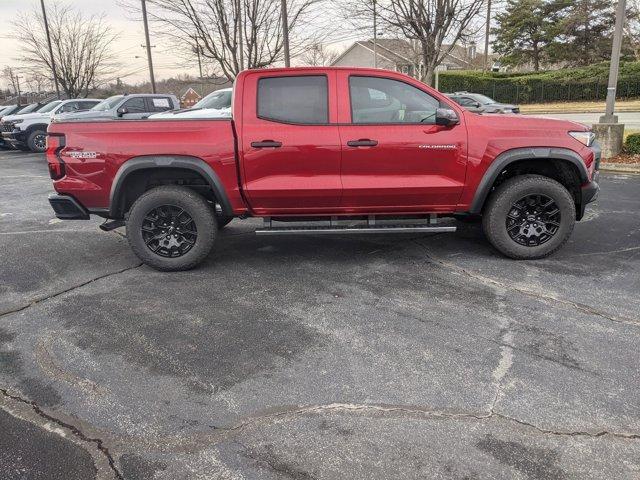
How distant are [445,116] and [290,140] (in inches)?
55.0

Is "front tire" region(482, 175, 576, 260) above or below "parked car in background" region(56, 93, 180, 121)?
below

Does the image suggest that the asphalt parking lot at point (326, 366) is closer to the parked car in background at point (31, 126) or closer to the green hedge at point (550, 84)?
the parked car in background at point (31, 126)

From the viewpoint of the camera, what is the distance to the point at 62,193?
4969 mm

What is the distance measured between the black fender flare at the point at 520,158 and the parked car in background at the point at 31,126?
16038 mm

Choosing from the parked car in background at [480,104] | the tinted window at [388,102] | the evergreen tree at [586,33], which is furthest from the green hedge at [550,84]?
the tinted window at [388,102]

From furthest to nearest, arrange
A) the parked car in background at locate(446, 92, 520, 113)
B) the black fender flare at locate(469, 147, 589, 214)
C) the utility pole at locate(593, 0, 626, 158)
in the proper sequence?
the parked car in background at locate(446, 92, 520, 113) → the utility pole at locate(593, 0, 626, 158) → the black fender flare at locate(469, 147, 589, 214)

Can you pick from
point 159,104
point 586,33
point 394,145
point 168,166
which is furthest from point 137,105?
point 586,33

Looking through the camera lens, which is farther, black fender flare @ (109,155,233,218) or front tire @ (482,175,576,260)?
front tire @ (482,175,576,260)

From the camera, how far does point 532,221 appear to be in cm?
514

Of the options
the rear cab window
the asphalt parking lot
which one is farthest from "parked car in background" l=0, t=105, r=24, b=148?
the asphalt parking lot

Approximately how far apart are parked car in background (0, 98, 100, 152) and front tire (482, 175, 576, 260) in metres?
16.1

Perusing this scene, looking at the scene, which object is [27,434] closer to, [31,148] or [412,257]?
[412,257]

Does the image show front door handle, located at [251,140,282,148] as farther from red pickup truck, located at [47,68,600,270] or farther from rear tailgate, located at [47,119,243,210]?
rear tailgate, located at [47,119,243,210]

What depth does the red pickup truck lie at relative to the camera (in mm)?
4766
